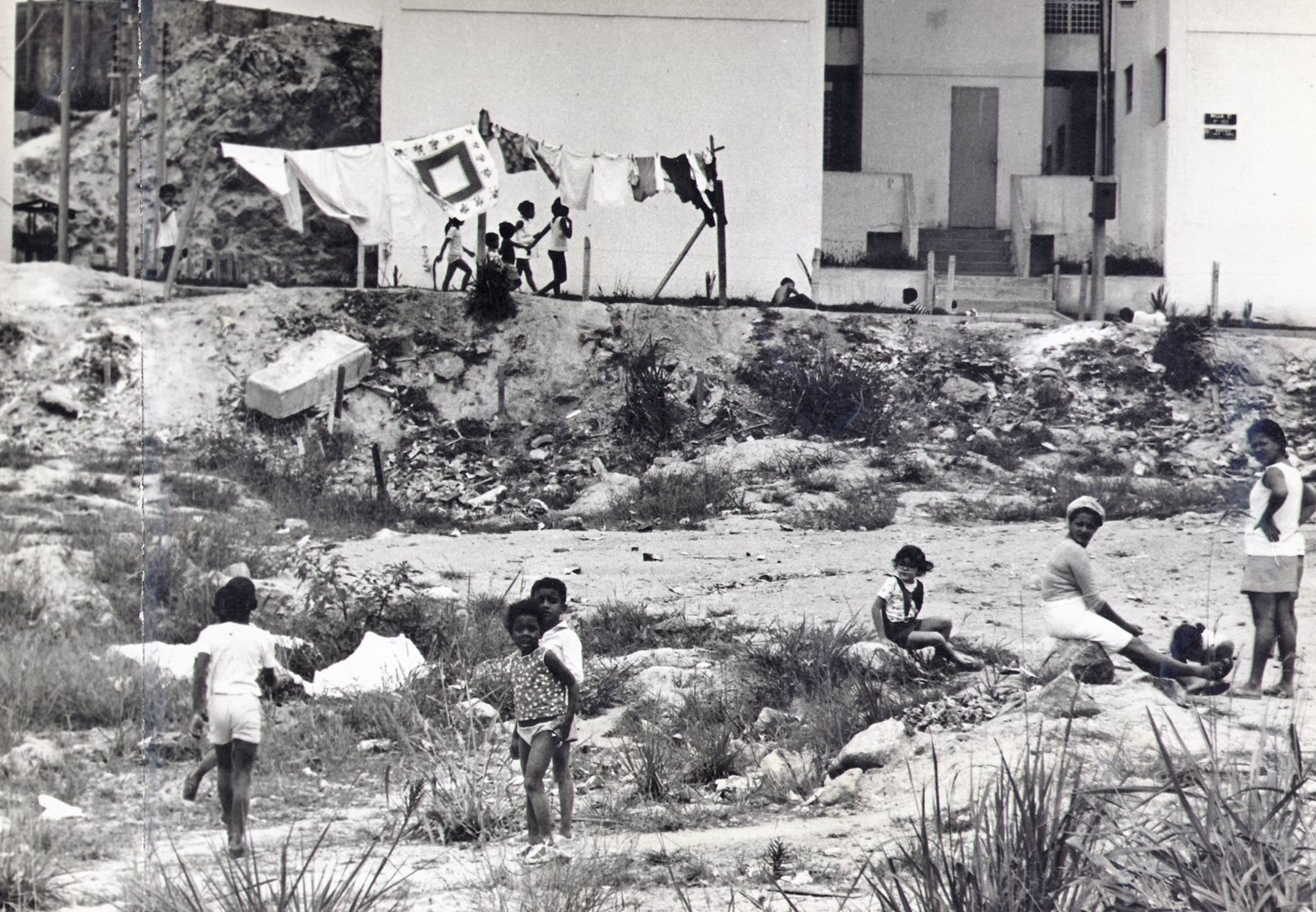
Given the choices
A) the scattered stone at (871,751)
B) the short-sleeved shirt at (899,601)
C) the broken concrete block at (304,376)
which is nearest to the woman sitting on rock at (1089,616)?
the short-sleeved shirt at (899,601)

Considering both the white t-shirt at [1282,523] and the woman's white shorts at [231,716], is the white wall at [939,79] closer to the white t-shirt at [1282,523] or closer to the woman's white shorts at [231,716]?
the white t-shirt at [1282,523]

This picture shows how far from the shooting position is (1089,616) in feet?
18.0

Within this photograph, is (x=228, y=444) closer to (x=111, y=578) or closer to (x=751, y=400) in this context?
(x=111, y=578)

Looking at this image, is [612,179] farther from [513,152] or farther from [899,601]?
[899,601]

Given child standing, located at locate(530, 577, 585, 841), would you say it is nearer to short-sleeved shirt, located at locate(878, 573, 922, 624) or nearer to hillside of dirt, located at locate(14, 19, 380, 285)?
short-sleeved shirt, located at locate(878, 573, 922, 624)

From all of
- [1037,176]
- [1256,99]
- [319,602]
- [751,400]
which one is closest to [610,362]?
[751,400]

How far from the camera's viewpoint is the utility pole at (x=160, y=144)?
6.36 meters

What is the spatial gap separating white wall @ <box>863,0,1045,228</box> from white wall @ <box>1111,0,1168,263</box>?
398 millimetres

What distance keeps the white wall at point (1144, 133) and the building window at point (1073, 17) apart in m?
0.12

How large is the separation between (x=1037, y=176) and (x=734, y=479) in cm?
203

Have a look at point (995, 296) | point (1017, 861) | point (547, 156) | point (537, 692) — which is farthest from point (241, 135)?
point (1017, 861)

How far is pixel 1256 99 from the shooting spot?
6.07 m

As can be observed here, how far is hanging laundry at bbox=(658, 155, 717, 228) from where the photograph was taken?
653 centimetres

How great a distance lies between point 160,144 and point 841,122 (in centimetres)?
307
